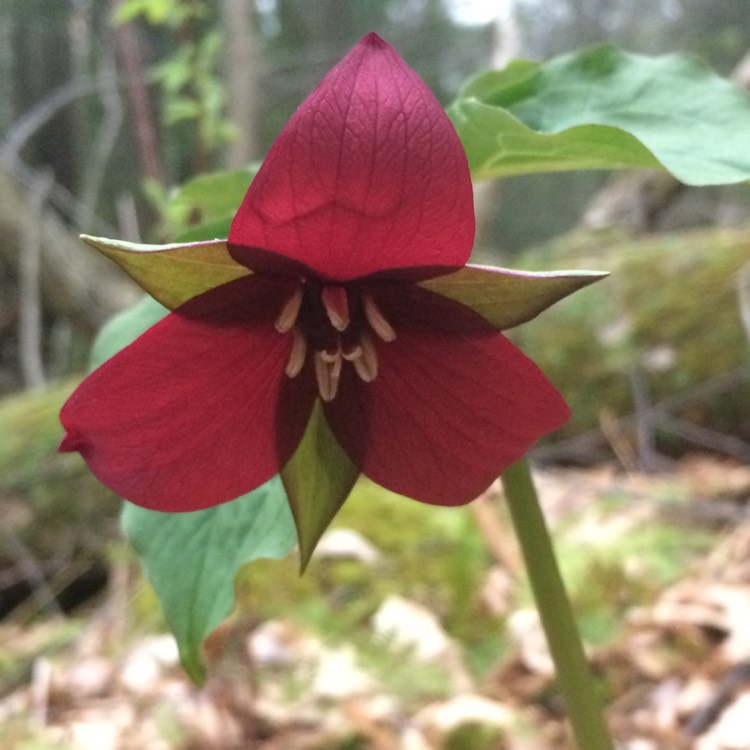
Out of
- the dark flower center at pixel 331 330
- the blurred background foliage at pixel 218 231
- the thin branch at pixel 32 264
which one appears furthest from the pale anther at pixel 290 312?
the thin branch at pixel 32 264

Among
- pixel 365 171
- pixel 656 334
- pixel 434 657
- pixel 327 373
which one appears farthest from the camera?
pixel 656 334

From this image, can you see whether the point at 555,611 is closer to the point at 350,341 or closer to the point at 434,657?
the point at 350,341

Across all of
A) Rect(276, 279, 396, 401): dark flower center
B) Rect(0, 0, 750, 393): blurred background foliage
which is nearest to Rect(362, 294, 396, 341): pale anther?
Rect(276, 279, 396, 401): dark flower center

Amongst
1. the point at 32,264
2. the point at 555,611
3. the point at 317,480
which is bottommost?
the point at 32,264

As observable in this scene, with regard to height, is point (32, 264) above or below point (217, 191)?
below

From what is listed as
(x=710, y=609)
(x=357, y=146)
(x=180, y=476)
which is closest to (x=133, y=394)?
(x=180, y=476)

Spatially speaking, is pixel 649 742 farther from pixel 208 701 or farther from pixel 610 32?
pixel 610 32

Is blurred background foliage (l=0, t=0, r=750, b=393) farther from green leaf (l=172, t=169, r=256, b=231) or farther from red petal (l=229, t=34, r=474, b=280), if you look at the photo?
red petal (l=229, t=34, r=474, b=280)

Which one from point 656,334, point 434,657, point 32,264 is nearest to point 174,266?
point 434,657
